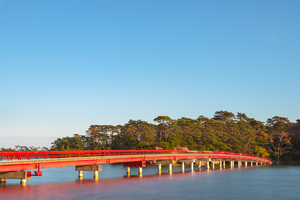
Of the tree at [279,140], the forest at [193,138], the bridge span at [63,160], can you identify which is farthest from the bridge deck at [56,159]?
the tree at [279,140]

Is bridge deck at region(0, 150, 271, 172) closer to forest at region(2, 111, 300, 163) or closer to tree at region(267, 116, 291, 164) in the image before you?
forest at region(2, 111, 300, 163)

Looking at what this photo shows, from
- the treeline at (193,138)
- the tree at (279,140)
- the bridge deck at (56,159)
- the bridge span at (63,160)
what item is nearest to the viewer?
the bridge deck at (56,159)

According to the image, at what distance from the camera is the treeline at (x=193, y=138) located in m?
106

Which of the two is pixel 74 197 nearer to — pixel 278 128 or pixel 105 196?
pixel 105 196

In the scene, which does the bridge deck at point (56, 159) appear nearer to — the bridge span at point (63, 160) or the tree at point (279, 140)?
the bridge span at point (63, 160)

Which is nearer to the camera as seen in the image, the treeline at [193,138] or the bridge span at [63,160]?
the bridge span at [63,160]

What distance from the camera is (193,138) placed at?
11181 centimetres

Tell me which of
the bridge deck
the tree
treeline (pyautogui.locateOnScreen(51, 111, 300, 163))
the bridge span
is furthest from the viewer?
the tree

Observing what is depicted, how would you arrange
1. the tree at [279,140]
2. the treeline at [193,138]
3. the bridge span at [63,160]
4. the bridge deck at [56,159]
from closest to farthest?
1. the bridge deck at [56,159]
2. the bridge span at [63,160]
3. the treeline at [193,138]
4. the tree at [279,140]

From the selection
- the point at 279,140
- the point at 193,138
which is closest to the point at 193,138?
the point at 193,138

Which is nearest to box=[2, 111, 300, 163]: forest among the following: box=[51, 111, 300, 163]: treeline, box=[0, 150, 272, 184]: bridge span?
box=[51, 111, 300, 163]: treeline

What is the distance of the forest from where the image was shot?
106 metres

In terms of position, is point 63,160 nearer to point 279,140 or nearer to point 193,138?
point 193,138

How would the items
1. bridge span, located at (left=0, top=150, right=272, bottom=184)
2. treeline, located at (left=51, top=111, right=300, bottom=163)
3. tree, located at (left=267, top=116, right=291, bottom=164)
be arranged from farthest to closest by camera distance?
tree, located at (left=267, top=116, right=291, bottom=164)
treeline, located at (left=51, top=111, right=300, bottom=163)
bridge span, located at (left=0, top=150, right=272, bottom=184)
